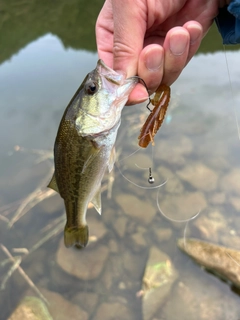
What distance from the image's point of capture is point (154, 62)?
1676mm

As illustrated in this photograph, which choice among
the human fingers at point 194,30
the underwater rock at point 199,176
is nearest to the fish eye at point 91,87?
the human fingers at point 194,30

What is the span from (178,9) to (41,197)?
2.70m

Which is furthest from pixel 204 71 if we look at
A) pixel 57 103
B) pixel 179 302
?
pixel 179 302

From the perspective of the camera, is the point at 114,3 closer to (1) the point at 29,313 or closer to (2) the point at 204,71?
(1) the point at 29,313

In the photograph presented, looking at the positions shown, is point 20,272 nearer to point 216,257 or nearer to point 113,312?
point 113,312

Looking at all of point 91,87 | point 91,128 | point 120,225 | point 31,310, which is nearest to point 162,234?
point 120,225

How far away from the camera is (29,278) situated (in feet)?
10.8

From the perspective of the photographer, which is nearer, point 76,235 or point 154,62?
point 154,62

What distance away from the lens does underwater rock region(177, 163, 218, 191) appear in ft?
12.7

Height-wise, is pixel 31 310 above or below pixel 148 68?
below

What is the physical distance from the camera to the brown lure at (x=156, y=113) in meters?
1.82

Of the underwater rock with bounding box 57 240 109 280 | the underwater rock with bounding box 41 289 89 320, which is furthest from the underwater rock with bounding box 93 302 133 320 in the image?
the underwater rock with bounding box 57 240 109 280

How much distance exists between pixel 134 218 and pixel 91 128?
2181mm

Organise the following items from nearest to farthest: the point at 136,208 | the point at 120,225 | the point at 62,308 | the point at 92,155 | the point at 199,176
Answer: the point at 92,155 → the point at 62,308 → the point at 120,225 → the point at 136,208 → the point at 199,176
